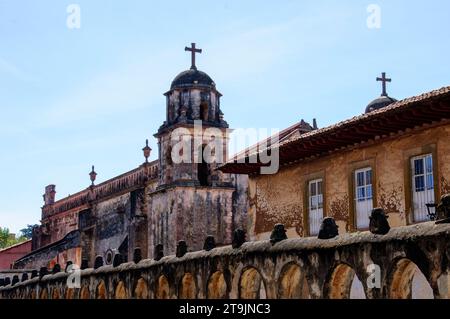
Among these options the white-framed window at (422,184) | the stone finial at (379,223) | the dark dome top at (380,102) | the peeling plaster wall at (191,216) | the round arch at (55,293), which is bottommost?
the round arch at (55,293)

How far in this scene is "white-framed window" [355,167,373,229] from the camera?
1795 cm

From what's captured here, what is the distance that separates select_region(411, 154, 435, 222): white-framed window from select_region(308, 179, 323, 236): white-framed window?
3167 mm

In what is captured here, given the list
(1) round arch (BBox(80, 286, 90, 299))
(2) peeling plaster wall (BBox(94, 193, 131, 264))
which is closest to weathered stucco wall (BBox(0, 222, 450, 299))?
(1) round arch (BBox(80, 286, 90, 299))

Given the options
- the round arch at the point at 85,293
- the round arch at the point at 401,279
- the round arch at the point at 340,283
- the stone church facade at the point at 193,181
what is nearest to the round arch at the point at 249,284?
the round arch at the point at 340,283

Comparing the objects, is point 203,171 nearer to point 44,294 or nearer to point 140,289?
point 44,294

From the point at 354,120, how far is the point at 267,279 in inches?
169

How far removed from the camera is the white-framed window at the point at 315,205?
1947cm

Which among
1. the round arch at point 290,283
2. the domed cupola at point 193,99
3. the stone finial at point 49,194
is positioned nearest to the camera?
the round arch at point 290,283

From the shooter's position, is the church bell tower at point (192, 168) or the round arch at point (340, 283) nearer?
the round arch at point (340, 283)

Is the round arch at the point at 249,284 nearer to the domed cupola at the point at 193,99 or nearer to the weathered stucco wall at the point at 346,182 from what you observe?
the weathered stucco wall at the point at 346,182

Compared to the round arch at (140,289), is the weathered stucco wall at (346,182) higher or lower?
higher

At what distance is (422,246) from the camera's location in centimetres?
1117

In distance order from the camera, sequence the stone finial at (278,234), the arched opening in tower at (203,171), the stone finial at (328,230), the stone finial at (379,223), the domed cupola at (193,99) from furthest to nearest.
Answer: the arched opening in tower at (203,171), the domed cupola at (193,99), the stone finial at (278,234), the stone finial at (328,230), the stone finial at (379,223)
